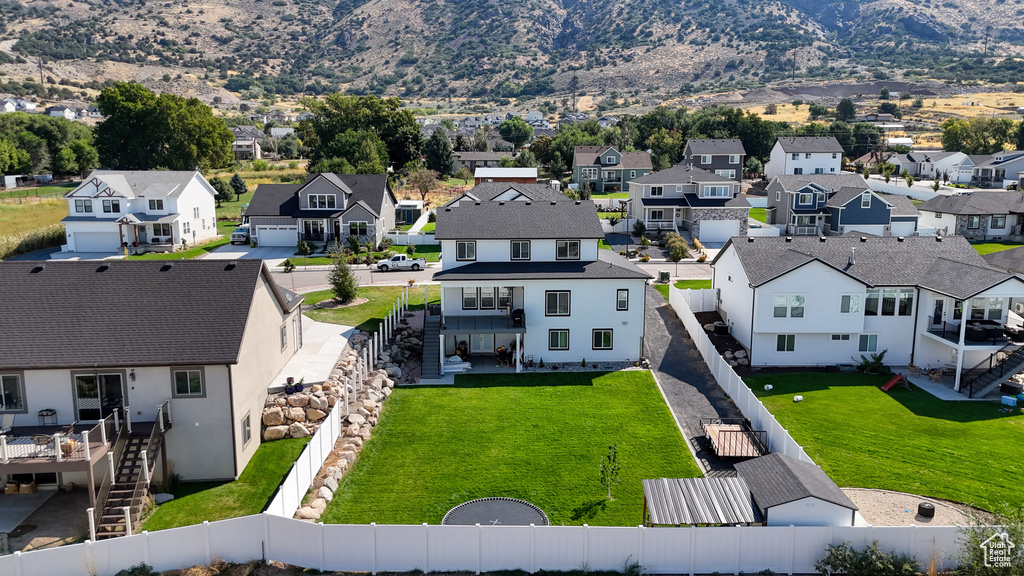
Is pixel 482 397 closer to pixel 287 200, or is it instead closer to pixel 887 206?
pixel 287 200

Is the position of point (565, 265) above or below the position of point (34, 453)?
above

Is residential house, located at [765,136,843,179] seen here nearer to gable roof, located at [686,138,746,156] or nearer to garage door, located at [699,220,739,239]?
gable roof, located at [686,138,746,156]

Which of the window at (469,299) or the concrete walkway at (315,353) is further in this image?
the window at (469,299)

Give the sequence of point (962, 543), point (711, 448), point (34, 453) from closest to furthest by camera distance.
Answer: point (962, 543), point (34, 453), point (711, 448)

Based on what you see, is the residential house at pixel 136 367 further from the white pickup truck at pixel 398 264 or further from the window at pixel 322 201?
the window at pixel 322 201

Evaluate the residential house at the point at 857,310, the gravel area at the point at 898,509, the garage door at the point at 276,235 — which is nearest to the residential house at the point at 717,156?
the garage door at the point at 276,235

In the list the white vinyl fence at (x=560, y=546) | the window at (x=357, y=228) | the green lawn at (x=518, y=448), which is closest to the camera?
the white vinyl fence at (x=560, y=546)

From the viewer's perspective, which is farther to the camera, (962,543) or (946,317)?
(946,317)

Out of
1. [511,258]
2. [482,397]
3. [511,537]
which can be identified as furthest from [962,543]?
[511,258]
